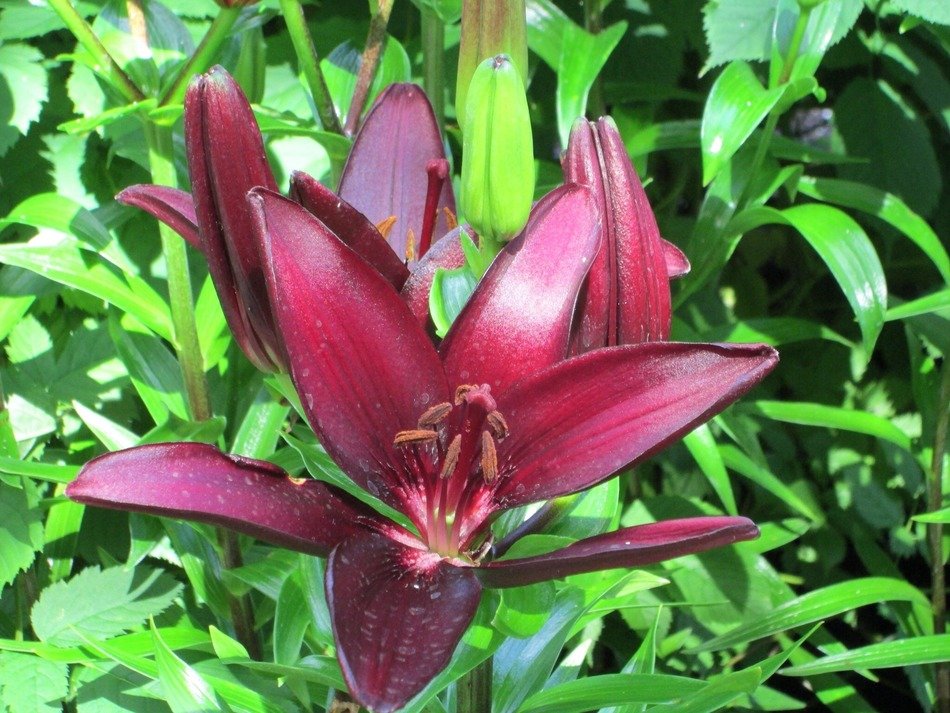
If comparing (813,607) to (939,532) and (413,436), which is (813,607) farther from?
(413,436)

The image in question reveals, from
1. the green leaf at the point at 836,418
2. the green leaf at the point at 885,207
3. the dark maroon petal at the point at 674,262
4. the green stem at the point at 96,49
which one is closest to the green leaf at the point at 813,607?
the green leaf at the point at 836,418

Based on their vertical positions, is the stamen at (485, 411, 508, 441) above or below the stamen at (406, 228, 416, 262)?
below

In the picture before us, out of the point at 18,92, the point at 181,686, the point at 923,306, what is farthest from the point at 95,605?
the point at 923,306

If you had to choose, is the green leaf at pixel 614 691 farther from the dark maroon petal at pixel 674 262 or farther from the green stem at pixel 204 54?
the green stem at pixel 204 54

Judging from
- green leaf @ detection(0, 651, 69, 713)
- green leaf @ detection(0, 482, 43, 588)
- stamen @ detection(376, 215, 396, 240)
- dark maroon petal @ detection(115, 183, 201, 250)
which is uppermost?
dark maroon petal @ detection(115, 183, 201, 250)

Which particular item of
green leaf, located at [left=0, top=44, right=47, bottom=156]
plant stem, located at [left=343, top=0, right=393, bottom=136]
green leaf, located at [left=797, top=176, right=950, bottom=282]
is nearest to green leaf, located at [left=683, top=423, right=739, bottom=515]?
green leaf, located at [left=797, top=176, right=950, bottom=282]

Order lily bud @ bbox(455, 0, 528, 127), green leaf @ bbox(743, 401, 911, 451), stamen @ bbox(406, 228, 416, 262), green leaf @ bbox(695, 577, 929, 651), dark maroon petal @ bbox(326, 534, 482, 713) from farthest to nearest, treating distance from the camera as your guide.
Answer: green leaf @ bbox(743, 401, 911, 451) < green leaf @ bbox(695, 577, 929, 651) < stamen @ bbox(406, 228, 416, 262) < lily bud @ bbox(455, 0, 528, 127) < dark maroon petal @ bbox(326, 534, 482, 713)

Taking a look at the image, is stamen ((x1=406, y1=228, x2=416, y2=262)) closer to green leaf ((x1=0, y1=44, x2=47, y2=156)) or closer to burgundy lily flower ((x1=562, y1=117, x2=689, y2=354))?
burgundy lily flower ((x1=562, y1=117, x2=689, y2=354))
